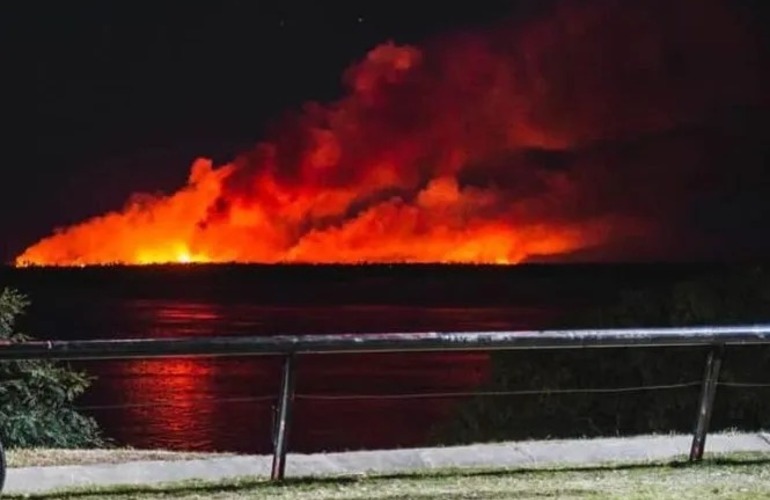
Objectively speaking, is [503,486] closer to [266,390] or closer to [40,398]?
[40,398]

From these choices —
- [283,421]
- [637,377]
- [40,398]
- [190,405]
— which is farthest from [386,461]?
[190,405]

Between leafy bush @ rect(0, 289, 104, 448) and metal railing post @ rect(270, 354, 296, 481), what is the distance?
5269 mm

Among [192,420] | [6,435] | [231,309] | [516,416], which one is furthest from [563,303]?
[6,435]

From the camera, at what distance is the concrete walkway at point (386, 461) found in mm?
7445

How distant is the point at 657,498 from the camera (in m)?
7.10

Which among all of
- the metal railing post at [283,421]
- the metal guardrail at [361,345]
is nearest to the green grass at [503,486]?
the metal railing post at [283,421]

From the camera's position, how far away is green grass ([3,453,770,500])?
23.4 feet

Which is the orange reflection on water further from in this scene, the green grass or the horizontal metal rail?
the horizontal metal rail

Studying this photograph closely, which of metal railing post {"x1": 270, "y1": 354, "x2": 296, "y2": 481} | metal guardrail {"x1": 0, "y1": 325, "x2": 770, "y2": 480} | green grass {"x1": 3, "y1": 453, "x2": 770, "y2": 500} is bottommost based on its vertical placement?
green grass {"x1": 3, "y1": 453, "x2": 770, "y2": 500}

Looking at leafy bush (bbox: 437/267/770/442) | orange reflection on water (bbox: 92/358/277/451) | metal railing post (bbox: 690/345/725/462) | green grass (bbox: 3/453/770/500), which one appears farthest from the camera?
orange reflection on water (bbox: 92/358/277/451)

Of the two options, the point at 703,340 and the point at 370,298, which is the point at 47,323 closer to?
the point at 370,298

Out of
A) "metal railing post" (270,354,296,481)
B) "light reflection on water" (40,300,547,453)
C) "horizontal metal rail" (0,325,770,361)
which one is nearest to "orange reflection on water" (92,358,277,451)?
"light reflection on water" (40,300,547,453)

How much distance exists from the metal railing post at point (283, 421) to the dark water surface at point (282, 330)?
0.81 meters

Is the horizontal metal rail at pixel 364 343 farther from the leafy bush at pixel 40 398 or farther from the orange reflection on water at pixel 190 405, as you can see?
the orange reflection on water at pixel 190 405
